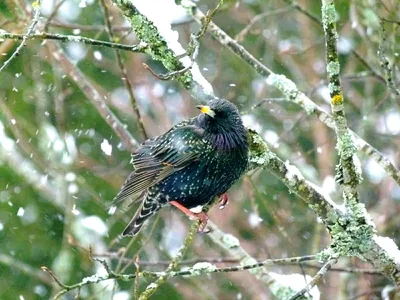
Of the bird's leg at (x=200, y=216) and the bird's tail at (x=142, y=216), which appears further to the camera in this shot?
the bird's tail at (x=142, y=216)

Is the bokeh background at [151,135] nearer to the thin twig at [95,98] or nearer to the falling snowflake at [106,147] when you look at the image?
the falling snowflake at [106,147]

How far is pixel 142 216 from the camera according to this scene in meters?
4.59

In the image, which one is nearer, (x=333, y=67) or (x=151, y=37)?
(x=333, y=67)

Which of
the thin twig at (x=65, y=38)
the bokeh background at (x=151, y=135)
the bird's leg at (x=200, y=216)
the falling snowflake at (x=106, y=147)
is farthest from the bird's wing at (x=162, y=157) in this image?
the falling snowflake at (x=106, y=147)

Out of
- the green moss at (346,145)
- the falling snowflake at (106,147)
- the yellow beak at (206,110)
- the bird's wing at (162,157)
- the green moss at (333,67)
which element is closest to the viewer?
the green moss at (333,67)

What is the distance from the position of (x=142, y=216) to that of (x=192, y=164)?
0.42m

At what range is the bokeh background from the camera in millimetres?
6496

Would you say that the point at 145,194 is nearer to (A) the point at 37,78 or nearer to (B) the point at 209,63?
(A) the point at 37,78

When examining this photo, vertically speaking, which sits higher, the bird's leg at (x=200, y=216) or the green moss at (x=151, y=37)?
the green moss at (x=151, y=37)

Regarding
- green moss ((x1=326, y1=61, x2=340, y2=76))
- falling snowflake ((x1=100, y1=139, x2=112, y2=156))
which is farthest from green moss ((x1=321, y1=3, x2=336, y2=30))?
falling snowflake ((x1=100, y1=139, x2=112, y2=156))

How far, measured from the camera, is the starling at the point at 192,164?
14.0 feet

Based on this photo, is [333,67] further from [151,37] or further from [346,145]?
[151,37]

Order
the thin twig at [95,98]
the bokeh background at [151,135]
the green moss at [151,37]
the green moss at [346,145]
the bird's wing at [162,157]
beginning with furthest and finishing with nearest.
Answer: the bokeh background at [151,135]
the thin twig at [95,98]
the bird's wing at [162,157]
the green moss at [151,37]
the green moss at [346,145]

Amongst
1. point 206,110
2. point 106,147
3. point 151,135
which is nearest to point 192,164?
point 206,110
